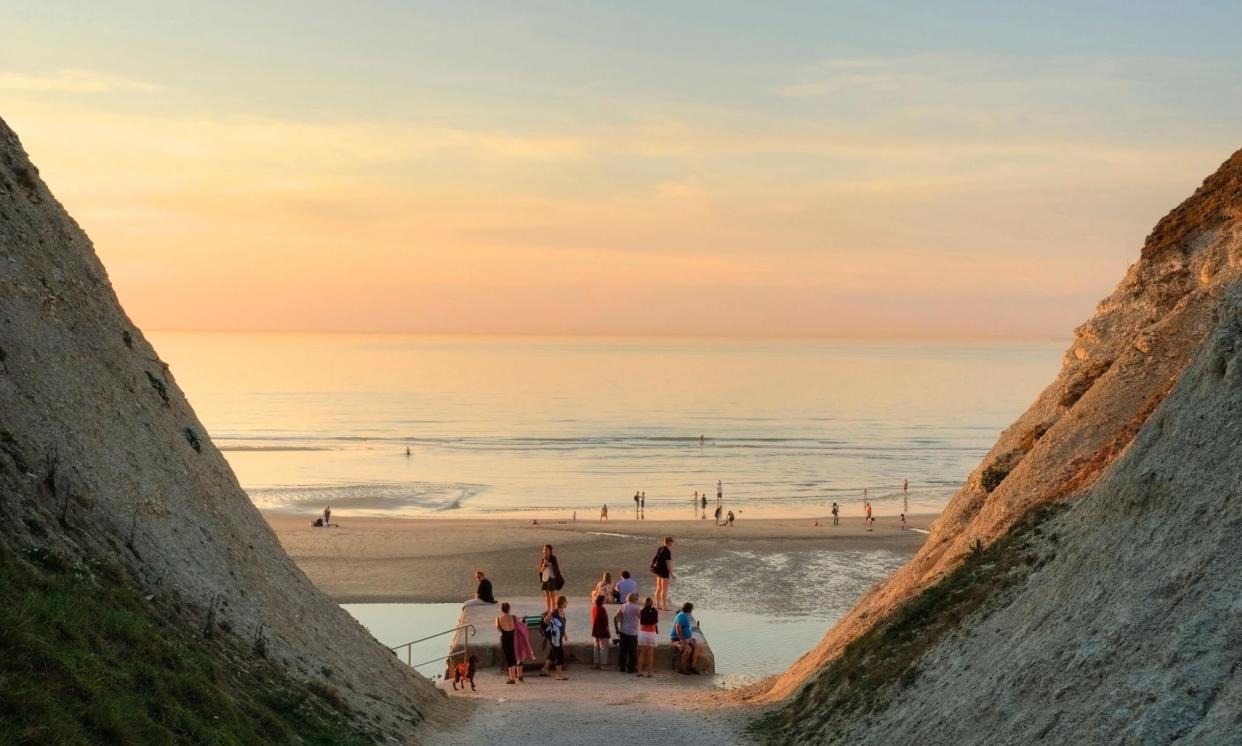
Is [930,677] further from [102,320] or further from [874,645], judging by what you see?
[102,320]

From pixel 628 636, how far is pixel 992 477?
7863 mm

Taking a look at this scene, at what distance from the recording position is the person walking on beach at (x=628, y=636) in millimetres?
22953

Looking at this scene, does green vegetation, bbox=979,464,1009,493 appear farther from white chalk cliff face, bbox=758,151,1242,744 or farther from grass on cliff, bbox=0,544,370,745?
grass on cliff, bbox=0,544,370,745

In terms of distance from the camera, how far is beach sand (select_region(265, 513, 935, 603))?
128 ft

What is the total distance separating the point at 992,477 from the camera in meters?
22.3

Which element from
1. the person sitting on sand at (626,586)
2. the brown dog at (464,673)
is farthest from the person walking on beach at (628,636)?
the brown dog at (464,673)

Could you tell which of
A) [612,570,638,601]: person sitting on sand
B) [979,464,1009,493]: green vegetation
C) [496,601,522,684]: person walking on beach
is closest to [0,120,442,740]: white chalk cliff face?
[496,601,522,684]: person walking on beach

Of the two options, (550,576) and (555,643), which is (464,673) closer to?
(555,643)

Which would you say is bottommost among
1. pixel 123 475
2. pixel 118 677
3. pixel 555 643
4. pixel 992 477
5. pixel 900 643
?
pixel 555 643

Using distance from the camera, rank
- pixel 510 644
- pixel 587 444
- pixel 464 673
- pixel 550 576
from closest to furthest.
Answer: pixel 464 673 → pixel 510 644 → pixel 550 576 → pixel 587 444

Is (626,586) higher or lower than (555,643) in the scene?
higher

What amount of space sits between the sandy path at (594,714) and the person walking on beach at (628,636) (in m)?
0.26

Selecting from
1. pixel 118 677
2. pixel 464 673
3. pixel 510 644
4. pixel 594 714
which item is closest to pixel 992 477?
pixel 594 714

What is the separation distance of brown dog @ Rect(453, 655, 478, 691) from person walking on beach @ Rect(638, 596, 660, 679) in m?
3.35
